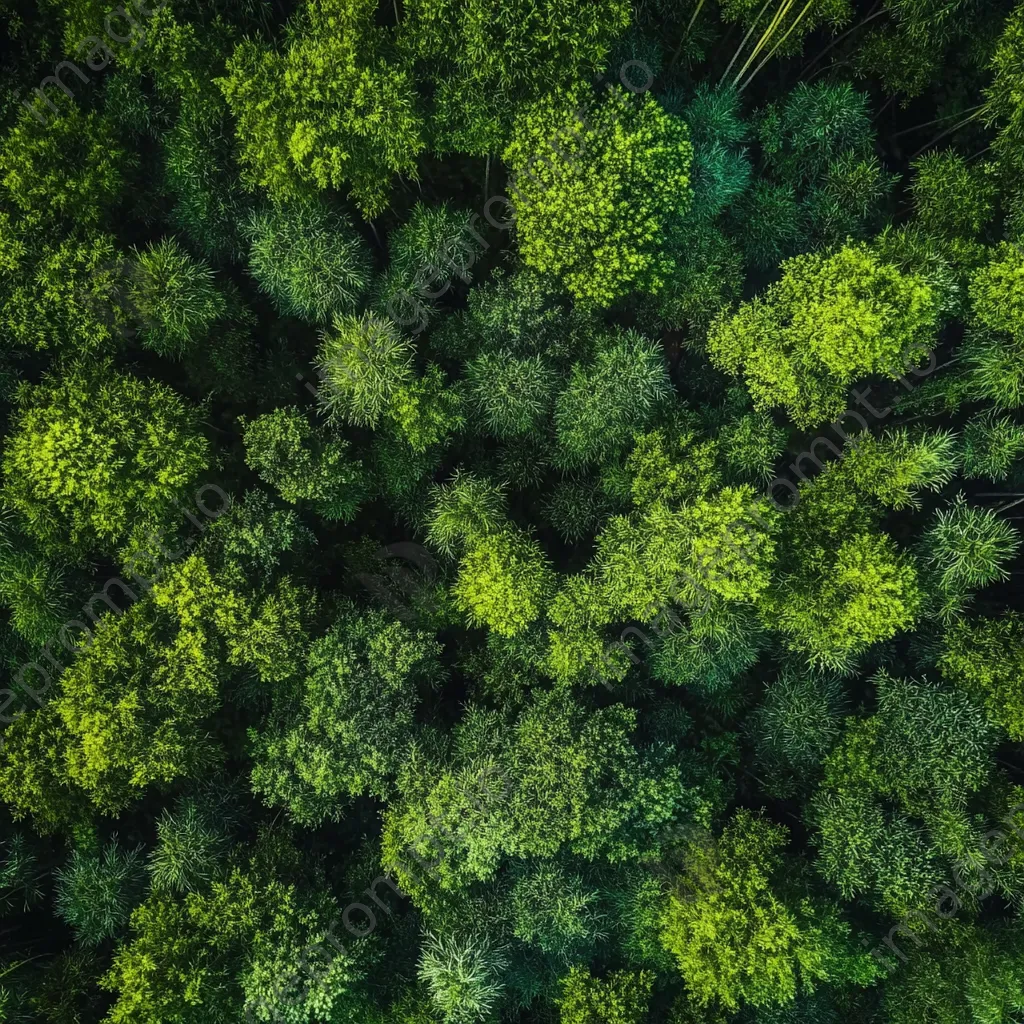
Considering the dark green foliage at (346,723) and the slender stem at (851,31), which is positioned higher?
the slender stem at (851,31)

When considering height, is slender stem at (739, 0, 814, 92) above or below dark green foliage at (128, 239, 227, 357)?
above

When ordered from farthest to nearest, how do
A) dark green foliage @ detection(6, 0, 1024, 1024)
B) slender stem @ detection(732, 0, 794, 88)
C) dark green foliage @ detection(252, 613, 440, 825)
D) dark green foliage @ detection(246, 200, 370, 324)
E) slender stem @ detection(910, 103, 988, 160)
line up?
slender stem @ detection(910, 103, 988, 160) < slender stem @ detection(732, 0, 794, 88) < dark green foliage @ detection(252, 613, 440, 825) < dark green foliage @ detection(246, 200, 370, 324) < dark green foliage @ detection(6, 0, 1024, 1024)

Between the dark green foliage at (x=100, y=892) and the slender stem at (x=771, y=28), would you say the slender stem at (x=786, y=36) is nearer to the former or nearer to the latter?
the slender stem at (x=771, y=28)

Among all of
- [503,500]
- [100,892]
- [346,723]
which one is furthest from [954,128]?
[100,892]

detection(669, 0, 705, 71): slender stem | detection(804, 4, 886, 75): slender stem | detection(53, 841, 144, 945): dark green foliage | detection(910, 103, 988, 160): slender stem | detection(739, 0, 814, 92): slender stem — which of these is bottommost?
detection(53, 841, 144, 945): dark green foliage

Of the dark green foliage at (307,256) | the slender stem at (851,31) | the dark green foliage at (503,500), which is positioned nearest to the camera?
the dark green foliage at (503,500)

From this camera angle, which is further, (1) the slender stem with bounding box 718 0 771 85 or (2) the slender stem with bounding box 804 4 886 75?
(2) the slender stem with bounding box 804 4 886 75

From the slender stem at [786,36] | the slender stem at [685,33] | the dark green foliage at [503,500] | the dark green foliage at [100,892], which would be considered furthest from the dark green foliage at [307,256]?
the dark green foliage at [100,892]

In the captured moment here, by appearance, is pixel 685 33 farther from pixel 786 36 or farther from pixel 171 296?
pixel 171 296

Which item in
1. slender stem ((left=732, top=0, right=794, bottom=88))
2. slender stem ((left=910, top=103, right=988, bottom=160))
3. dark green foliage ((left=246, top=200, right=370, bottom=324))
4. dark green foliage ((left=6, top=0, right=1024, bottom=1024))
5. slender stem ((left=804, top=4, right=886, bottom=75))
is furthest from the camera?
slender stem ((left=804, top=4, right=886, bottom=75))

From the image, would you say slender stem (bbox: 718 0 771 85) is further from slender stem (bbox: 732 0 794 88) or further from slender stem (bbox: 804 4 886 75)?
slender stem (bbox: 804 4 886 75)

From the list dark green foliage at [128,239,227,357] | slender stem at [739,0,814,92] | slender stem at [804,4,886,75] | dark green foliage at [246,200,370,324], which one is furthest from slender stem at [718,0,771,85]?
dark green foliage at [128,239,227,357]

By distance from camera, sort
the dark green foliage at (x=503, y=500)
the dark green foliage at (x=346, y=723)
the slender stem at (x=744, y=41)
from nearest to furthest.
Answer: the dark green foliage at (x=503, y=500)
the dark green foliage at (x=346, y=723)
the slender stem at (x=744, y=41)
